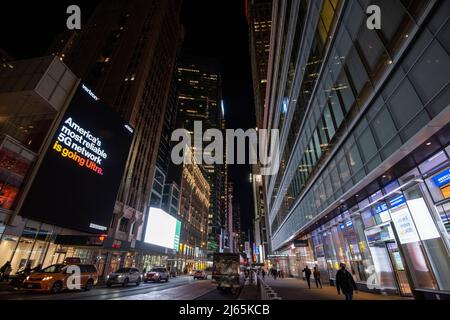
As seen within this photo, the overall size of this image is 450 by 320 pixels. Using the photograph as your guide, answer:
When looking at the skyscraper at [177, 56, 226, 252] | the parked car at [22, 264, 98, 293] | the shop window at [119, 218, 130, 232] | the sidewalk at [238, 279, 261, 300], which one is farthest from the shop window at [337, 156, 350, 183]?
the skyscraper at [177, 56, 226, 252]

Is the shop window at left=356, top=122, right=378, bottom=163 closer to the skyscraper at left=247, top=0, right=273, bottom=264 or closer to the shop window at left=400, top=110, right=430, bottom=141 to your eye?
the shop window at left=400, top=110, right=430, bottom=141

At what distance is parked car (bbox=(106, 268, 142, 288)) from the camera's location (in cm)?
2202

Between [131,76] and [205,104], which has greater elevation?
[205,104]

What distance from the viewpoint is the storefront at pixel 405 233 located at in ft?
32.6

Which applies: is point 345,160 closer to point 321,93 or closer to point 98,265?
point 321,93

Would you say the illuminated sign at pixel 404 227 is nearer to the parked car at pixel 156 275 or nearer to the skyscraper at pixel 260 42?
the parked car at pixel 156 275

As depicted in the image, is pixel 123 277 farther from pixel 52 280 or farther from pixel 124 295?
pixel 124 295

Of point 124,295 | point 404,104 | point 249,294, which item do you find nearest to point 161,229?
point 249,294

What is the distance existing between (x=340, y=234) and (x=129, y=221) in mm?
32673

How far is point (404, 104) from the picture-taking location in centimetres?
969

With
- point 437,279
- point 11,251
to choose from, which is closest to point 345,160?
point 437,279

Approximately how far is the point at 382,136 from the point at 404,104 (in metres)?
2.02

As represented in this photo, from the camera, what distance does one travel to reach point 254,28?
9762cm

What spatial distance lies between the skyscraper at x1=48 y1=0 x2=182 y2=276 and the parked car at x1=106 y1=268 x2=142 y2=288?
842 centimetres
